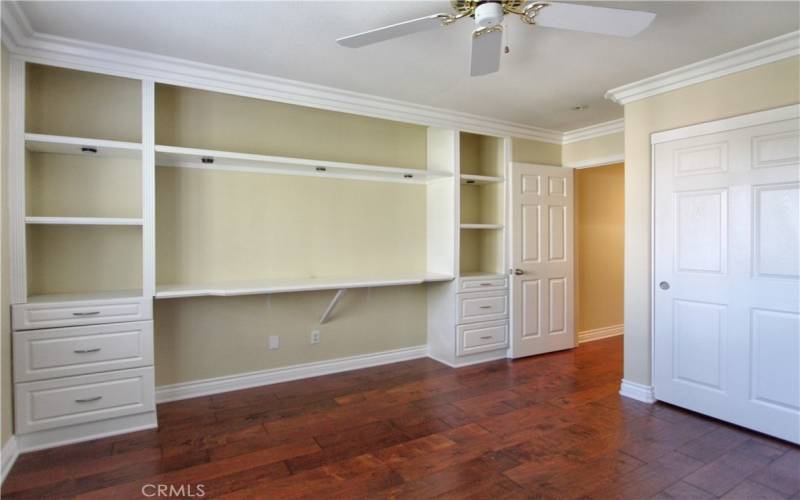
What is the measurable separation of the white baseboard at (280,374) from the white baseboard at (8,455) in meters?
0.87

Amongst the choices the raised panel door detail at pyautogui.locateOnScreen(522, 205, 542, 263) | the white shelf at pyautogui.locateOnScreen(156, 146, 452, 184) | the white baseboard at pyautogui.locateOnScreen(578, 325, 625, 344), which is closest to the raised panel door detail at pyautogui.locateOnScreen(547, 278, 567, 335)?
the raised panel door detail at pyautogui.locateOnScreen(522, 205, 542, 263)

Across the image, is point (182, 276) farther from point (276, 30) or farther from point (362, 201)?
point (276, 30)

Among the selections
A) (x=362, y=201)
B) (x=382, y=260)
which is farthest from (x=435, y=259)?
(x=362, y=201)

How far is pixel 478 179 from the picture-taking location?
426 cm

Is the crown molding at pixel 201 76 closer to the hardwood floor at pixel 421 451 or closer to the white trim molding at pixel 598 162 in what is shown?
the white trim molding at pixel 598 162

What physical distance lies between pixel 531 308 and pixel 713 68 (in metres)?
2.52

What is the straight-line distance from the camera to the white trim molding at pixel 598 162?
426 centimetres

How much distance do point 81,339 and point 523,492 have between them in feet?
8.62

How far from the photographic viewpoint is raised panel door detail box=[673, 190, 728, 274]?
2.87 m

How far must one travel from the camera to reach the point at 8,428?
2.37 meters

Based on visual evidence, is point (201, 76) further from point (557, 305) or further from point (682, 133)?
point (557, 305)

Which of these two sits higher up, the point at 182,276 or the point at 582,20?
the point at 582,20

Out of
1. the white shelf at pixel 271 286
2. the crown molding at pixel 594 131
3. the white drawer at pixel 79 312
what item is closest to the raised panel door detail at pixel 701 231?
the crown molding at pixel 594 131

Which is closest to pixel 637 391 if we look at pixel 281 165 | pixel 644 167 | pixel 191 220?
pixel 644 167
